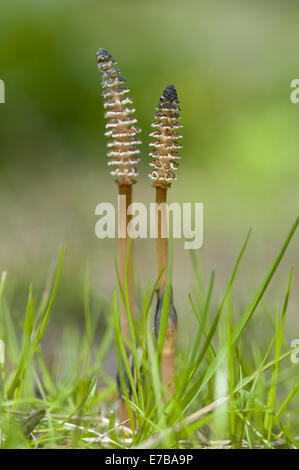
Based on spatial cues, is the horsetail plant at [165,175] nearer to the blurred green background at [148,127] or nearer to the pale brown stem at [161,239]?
the pale brown stem at [161,239]

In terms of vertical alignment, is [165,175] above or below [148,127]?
below

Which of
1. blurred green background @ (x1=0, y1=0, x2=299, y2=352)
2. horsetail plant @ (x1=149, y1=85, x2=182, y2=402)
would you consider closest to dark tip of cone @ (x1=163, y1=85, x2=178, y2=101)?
horsetail plant @ (x1=149, y1=85, x2=182, y2=402)

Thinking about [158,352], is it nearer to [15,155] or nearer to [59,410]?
[59,410]

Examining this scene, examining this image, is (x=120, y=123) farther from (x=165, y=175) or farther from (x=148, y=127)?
(x=148, y=127)

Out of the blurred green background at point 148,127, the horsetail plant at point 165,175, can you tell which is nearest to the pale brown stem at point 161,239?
the horsetail plant at point 165,175

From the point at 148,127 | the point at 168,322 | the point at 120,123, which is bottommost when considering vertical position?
the point at 168,322

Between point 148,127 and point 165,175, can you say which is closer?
point 165,175

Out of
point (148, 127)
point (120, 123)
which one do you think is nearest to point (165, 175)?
point (120, 123)
